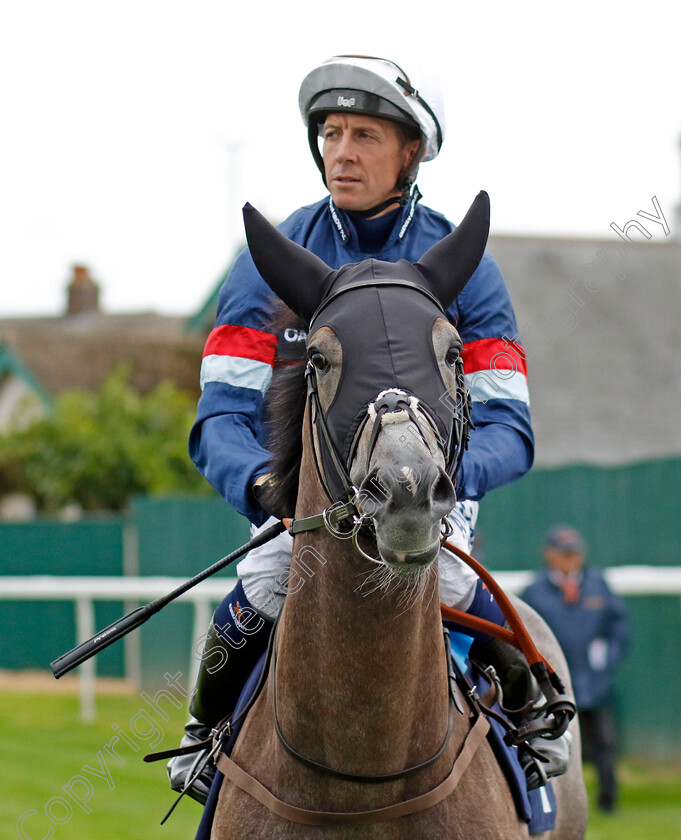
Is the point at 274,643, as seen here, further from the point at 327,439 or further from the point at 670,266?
the point at 670,266

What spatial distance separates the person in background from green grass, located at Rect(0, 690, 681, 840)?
1.50 feet

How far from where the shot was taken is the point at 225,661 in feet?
10.5

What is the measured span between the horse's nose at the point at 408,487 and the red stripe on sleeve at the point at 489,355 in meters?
1.09

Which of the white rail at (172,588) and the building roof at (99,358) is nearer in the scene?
the white rail at (172,588)

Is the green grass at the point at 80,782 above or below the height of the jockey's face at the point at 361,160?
below

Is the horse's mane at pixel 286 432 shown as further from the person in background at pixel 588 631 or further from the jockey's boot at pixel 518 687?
the person in background at pixel 588 631

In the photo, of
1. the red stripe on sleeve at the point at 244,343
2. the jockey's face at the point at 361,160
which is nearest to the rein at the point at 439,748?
the red stripe on sleeve at the point at 244,343

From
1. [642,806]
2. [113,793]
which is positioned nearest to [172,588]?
[113,793]

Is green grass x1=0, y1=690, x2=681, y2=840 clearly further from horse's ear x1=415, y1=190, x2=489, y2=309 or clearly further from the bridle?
horse's ear x1=415, y1=190, x2=489, y2=309

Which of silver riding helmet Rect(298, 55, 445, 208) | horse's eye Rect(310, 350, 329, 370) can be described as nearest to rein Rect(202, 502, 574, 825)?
horse's eye Rect(310, 350, 329, 370)

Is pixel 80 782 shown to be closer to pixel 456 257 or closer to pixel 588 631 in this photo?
pixel 588 631

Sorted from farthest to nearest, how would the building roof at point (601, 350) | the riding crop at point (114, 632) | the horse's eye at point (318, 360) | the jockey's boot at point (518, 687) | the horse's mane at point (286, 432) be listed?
the building roof at point (601, 350) → the jockey's boot at point (518, 687) → the riding crop at point (114, 632) → the horse's mane at point (286, 432) → the horse's eye at point (318, 360)

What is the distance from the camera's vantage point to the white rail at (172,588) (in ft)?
26.3

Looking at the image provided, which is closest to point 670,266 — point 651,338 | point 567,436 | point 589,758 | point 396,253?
point 651,338
